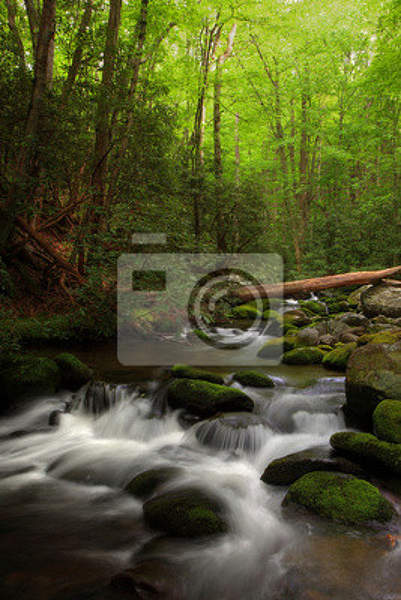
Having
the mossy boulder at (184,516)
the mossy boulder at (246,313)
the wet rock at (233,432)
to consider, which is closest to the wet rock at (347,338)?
the mossy boulder at (246,313)

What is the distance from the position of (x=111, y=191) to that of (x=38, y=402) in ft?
17.0

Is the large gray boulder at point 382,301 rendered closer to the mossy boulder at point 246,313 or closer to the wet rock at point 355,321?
the wet rock at point 355,321

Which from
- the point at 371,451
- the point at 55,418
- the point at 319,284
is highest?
the point at 319,284

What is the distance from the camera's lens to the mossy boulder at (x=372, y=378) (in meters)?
Result: 4.57

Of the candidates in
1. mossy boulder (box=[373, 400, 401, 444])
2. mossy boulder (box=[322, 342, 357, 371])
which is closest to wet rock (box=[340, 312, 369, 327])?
mossy boulder (box=[322, 342, 357, 371])

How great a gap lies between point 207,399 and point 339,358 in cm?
319

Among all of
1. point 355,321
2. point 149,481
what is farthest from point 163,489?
point 355,321

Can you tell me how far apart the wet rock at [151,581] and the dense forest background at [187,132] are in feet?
13.1

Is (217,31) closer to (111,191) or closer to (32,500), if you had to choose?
(111,191)

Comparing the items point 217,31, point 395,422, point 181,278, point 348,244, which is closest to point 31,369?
point 181,278

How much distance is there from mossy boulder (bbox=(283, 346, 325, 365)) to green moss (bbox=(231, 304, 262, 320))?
187 inches

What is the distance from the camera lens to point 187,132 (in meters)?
20.0

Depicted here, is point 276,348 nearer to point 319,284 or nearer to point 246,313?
point 246,313

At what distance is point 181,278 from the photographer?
9195mm
